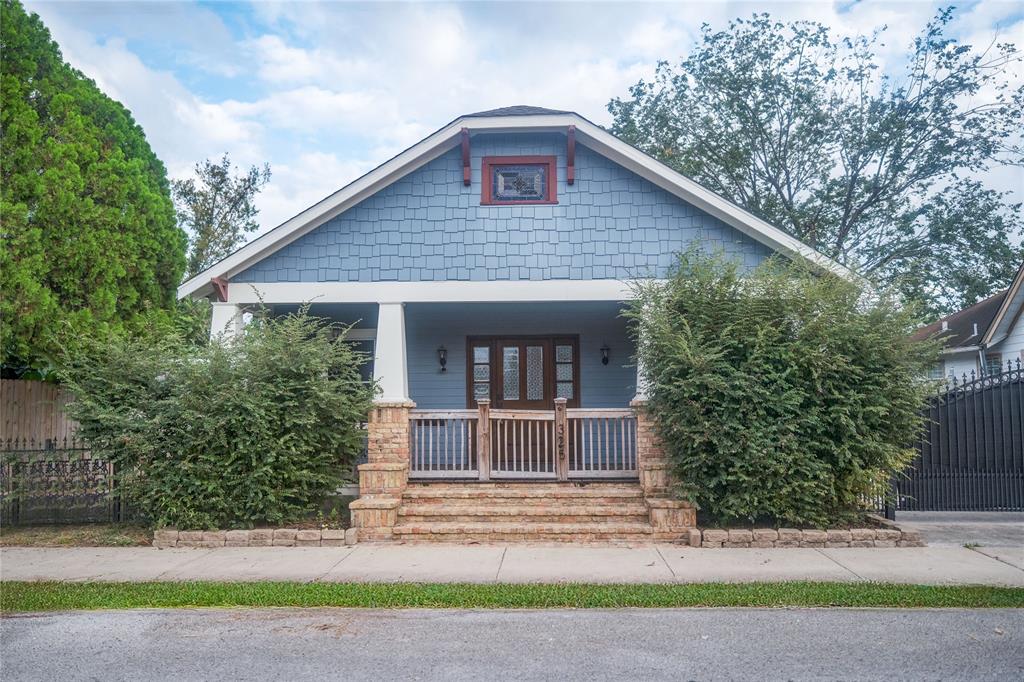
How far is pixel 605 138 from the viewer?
10.6 m

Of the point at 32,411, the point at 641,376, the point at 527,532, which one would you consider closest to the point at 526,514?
the point at 527,532

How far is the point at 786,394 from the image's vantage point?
8172 mm

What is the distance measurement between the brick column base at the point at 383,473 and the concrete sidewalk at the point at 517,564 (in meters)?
0.36

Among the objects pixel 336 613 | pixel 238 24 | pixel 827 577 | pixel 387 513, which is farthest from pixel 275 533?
pixel 238 24

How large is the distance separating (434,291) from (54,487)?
18.8 feet

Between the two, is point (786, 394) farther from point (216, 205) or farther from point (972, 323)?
point (216, 205)

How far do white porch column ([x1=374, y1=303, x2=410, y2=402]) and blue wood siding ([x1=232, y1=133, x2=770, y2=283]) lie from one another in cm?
56

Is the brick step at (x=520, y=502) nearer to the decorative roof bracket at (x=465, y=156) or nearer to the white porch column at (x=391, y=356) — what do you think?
the white porch column at (x=391, y=356)

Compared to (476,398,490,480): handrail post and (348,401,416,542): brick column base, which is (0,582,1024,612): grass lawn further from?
(476,398,490,480): handrail post

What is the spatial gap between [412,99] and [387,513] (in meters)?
10.7

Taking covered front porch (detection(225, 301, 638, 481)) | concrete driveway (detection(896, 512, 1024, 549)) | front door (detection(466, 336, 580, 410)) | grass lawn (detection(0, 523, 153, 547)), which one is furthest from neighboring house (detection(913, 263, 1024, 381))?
grass lawn (detection(0, 523, 153, 547))

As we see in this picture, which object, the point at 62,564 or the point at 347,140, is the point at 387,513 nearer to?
the point at 62,564

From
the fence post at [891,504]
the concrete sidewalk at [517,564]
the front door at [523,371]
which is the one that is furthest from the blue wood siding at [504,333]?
the concrete sidewalk at [517,564]

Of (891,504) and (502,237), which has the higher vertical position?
(502,237)
